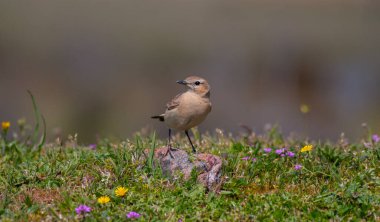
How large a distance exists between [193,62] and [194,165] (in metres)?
13.2

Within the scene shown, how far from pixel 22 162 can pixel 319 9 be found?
22.2 metres

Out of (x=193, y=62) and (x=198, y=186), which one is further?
(x=193, y=62)

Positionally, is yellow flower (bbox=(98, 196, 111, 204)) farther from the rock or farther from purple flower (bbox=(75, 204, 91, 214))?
the rock

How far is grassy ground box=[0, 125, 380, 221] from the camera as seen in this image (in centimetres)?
639

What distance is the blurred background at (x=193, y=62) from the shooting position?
51.8 feet

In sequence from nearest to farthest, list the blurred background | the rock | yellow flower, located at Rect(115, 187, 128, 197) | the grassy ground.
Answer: the grassy ground → yellow flower, located at Rect(115, 187, 128, 197) → the rock → the blurred background

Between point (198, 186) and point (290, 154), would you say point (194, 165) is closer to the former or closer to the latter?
point (198, 186)

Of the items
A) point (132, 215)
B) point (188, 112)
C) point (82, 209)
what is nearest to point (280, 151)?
point (188, 112)

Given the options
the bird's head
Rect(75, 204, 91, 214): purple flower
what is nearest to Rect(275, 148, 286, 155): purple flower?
the bird's head

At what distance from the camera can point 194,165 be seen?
7.20 m

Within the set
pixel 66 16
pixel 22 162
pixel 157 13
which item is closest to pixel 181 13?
pixel 157 13

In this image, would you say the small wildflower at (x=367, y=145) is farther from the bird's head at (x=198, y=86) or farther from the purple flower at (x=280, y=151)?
the bird's head at (x=198, y=86)

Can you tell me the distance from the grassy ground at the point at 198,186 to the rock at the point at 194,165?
102 millimetres

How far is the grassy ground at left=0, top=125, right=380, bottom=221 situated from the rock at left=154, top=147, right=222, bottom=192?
10 cm
